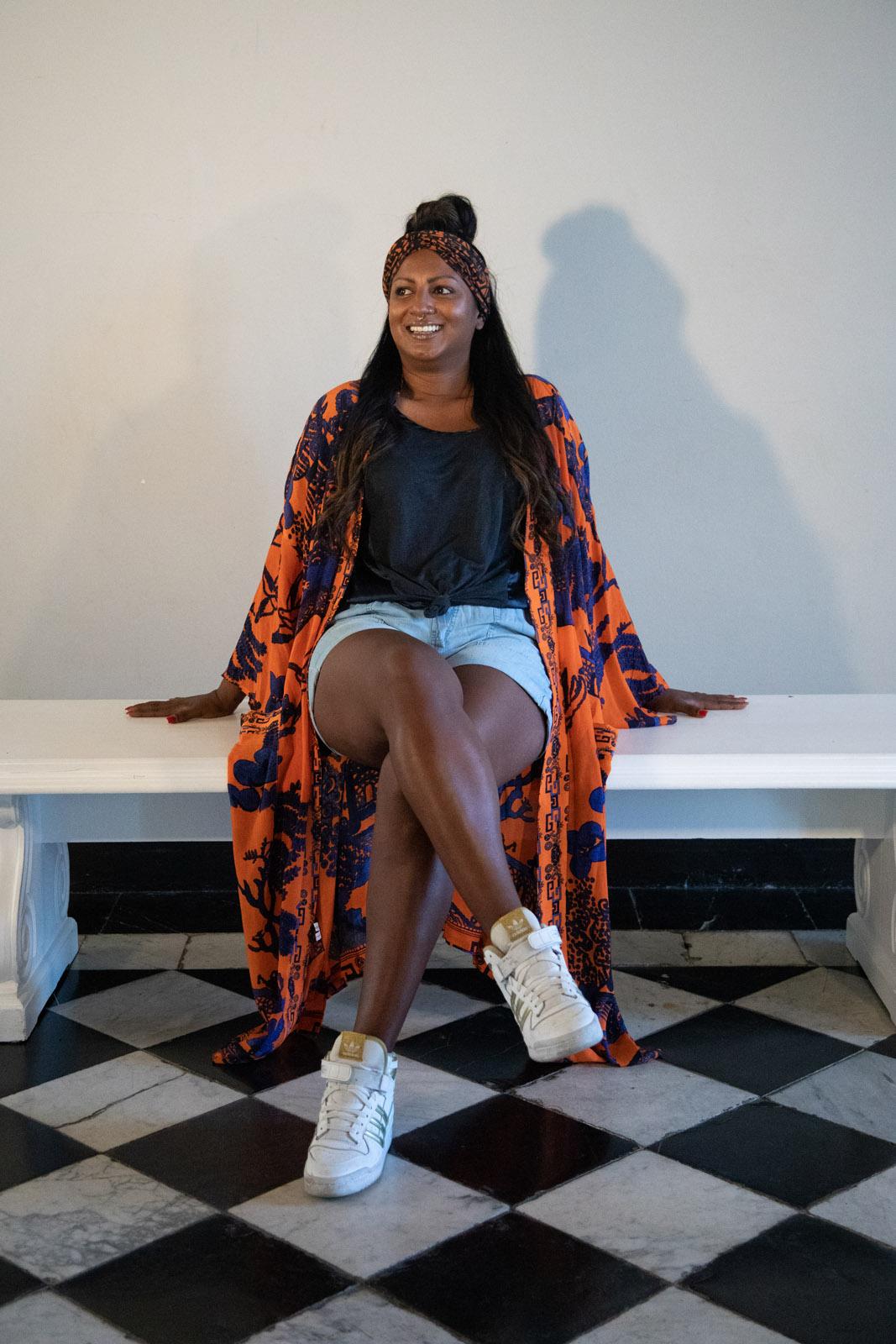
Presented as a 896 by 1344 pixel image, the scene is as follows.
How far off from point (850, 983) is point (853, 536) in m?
1.00

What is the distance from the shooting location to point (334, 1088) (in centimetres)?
186

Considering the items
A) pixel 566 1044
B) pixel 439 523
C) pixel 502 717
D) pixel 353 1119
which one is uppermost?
pixel 439 523

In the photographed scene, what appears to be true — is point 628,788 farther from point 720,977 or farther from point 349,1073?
point 349,1073

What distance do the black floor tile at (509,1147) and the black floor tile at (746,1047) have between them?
0.98ft

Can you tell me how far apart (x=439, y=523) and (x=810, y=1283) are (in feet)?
4.20

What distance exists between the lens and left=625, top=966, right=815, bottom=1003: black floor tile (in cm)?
252

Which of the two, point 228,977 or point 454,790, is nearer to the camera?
point 454,790

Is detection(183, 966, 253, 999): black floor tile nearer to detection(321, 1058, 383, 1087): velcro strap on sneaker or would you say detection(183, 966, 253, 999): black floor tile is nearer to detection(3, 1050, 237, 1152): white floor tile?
detection(3, 1050, 237, 1152): white floor tile

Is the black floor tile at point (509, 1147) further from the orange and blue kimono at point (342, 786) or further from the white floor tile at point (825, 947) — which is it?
the white floor tile at point (825, 947)

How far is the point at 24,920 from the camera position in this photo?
2.38m

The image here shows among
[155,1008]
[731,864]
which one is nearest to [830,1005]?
[731,864]

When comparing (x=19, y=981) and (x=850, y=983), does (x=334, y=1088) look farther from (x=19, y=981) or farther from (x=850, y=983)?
(x=850, y=983)

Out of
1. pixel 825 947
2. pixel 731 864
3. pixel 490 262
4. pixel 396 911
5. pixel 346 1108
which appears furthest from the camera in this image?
pixel 731 864

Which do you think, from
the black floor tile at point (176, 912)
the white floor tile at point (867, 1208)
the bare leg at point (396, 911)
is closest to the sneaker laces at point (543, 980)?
the bare leg at point (396, 911)
